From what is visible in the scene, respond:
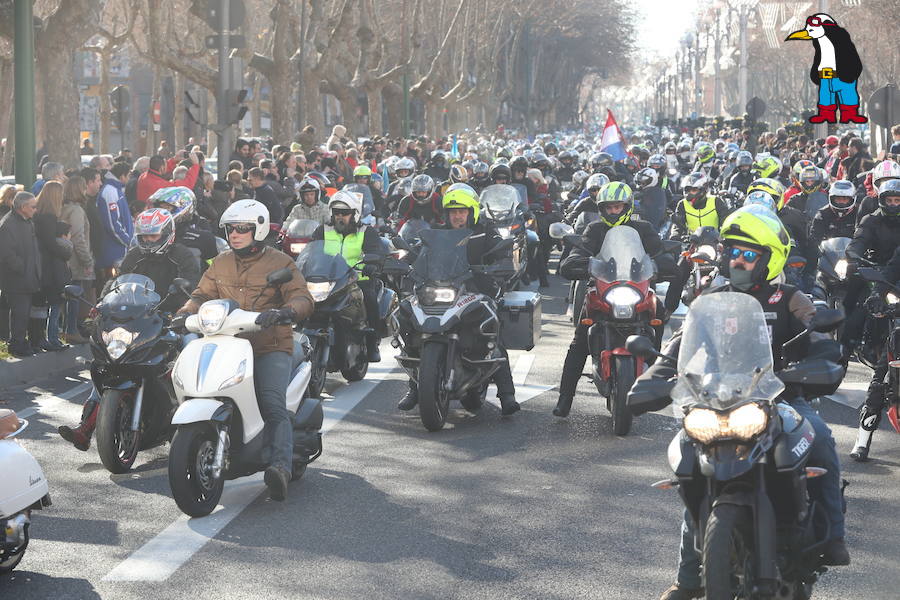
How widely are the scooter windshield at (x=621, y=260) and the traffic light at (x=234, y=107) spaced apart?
1068 centimetres

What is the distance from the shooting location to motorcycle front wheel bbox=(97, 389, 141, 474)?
29.7 ft

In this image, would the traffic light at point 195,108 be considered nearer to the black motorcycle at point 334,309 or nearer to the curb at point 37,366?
the curb at point 37,366

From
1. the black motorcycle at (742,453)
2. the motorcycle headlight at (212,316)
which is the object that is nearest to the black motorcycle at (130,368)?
the motorcycle headlight at (212,316)

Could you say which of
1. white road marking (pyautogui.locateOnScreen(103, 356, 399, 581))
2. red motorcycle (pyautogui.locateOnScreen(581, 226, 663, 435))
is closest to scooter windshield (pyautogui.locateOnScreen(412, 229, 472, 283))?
red motorcycle (pyautogui.locateOnScreen(581, 226, 663, 435))

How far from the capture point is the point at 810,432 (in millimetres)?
5625

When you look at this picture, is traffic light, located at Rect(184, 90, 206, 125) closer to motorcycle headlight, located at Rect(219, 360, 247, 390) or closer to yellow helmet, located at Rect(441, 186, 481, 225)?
yellow helmet, located at Rect(441, 186, 481, 225)

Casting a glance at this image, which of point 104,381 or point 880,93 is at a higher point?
point 880,93

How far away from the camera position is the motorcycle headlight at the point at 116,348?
30.0 feet

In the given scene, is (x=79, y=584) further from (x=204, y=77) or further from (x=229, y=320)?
(x=204, y=77)

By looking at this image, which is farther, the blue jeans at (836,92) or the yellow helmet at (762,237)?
the blue jeans at (836,92)

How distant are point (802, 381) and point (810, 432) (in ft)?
0.61

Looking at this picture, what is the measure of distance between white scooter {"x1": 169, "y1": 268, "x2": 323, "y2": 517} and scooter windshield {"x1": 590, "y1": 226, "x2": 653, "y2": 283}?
2.94 meters

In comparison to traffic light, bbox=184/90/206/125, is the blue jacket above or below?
below

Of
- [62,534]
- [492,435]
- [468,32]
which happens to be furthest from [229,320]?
[468,32]
